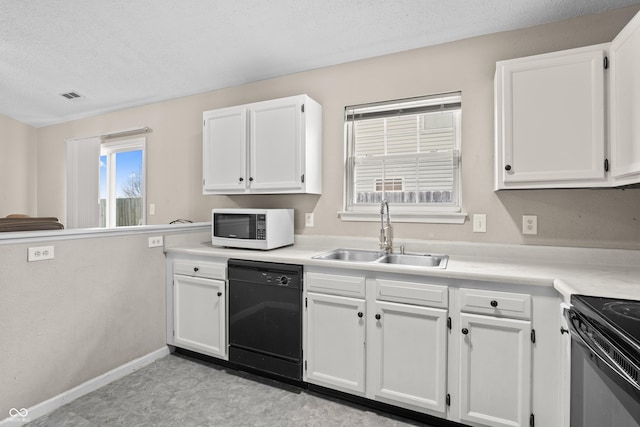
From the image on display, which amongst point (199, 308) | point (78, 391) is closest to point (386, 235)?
point (199, 308)

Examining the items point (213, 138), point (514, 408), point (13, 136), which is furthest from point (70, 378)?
point (13, 136)

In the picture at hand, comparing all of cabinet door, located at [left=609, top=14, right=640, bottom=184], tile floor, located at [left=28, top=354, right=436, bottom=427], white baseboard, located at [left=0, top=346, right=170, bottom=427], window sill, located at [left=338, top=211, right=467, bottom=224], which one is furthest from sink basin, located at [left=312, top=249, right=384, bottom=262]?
white baseboard, located at [left=0, top=346, right=170, bottom=427]

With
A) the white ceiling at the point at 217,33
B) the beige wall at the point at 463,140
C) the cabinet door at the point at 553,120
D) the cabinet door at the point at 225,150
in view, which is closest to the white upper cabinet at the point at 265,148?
the cabinet door at the point at 225,150

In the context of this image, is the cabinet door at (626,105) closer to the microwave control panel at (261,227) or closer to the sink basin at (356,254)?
the sink basin at (356,254)

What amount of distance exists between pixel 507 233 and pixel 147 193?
12.1ft

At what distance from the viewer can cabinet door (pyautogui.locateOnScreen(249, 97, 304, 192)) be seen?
2.49 m

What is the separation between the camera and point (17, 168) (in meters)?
4.59

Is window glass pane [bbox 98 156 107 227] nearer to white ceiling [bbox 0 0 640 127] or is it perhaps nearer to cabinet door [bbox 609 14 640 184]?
white ceiling [bbox 0 0 640 127]

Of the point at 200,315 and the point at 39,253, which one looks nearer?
the point at 39,253

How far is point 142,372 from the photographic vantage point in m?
2.40

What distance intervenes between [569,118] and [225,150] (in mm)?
2424

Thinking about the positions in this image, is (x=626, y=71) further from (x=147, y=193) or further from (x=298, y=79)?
(x=147, y=193)

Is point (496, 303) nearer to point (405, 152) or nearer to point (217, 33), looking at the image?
point (405, 152)

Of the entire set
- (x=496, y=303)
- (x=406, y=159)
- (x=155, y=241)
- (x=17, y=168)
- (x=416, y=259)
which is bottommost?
(x=496, y=303)
